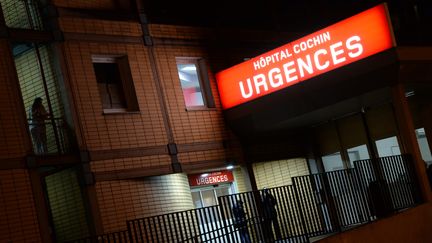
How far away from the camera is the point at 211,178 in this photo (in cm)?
2184

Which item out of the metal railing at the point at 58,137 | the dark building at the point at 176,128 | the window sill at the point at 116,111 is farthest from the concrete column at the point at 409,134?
the metal railing at the point at 58,137

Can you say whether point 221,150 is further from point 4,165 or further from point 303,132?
point 4,165

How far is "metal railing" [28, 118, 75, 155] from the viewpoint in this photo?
17.6 meters

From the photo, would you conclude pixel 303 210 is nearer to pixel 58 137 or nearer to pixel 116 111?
pixel 116 111

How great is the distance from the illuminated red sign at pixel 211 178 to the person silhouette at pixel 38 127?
17.0 ft

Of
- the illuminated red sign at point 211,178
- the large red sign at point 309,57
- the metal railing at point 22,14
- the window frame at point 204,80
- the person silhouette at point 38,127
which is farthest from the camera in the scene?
the window frame at point 204,80

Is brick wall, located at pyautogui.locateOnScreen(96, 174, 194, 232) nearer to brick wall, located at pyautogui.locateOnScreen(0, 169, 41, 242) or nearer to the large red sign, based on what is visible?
brick wall, located at pyautogui.locateOnScreen(0, 169, 41, 242)

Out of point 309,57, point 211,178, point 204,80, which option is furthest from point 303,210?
point 204,80

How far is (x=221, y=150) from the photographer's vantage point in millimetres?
21297

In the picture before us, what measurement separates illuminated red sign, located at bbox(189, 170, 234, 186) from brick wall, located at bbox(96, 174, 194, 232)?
856 millimetres

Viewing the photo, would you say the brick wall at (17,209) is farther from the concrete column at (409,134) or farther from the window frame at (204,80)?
the concrete column at (409,134)

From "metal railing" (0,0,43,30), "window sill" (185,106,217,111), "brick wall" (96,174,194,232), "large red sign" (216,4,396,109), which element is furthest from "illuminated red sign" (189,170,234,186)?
"metal railing" (0,0,43,30)

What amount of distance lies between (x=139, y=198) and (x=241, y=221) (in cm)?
433

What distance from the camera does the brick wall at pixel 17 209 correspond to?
52.1ft
